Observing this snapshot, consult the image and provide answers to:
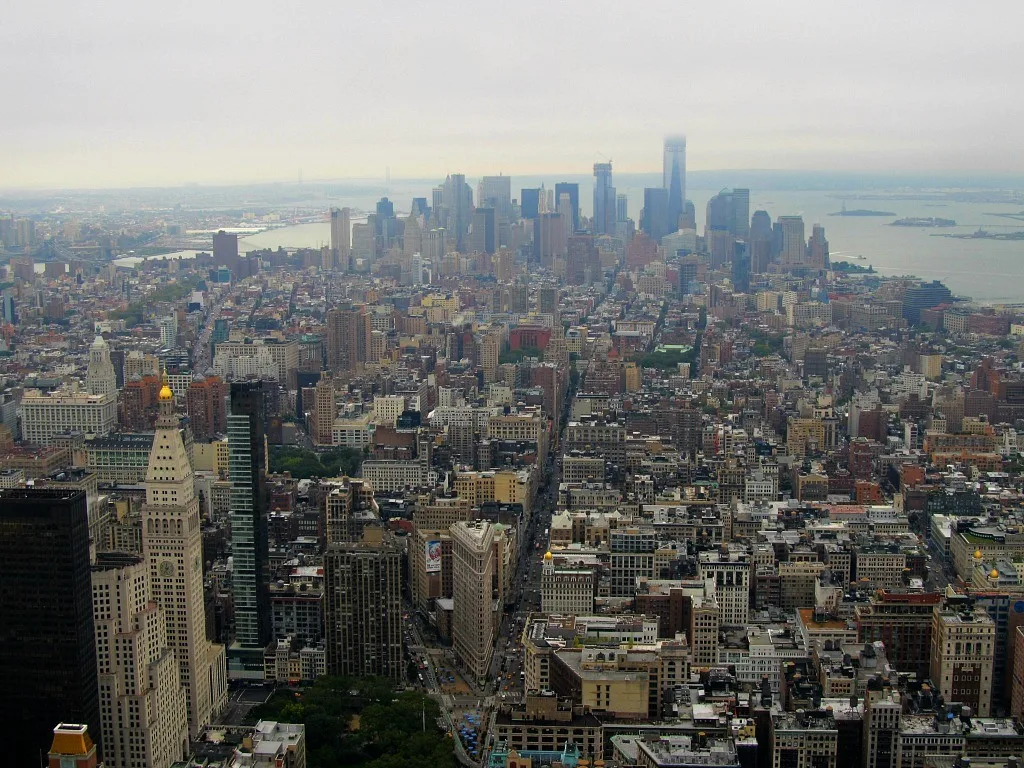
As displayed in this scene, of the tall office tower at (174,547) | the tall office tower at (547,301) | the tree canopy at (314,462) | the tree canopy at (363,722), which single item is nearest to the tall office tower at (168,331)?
the tree canopy at (314,462)

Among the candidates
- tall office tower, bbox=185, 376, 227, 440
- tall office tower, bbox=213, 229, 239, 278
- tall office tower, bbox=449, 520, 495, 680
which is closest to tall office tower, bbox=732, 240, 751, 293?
tall office tower, bbox=213, 229, 239, 278

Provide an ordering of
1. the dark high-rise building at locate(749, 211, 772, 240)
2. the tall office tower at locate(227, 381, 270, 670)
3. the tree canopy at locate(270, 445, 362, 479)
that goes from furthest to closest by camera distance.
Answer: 1. the dark high-rise building at locate(749, 211, 772, 240)
2. the tree canopy at locate(270, 445, 362, 479)
3. the tall office tower at locate(227, 381, 270, 670)

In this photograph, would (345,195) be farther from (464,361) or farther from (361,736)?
(361,736)

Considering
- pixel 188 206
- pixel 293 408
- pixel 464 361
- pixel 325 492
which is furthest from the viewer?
pixel 188 206

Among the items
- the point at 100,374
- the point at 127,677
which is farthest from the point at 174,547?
the point at 100,374

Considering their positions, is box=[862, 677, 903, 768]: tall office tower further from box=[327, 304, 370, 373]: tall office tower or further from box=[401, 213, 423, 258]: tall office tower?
box=[401, 213, 423, 258]: tall office tower

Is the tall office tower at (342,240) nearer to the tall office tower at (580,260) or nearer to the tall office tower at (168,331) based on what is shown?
the tall office tower at (580,260)

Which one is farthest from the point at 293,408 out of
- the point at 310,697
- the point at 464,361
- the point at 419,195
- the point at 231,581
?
the point at 419,195
